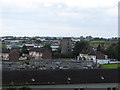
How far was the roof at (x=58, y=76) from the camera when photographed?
18.4 meters

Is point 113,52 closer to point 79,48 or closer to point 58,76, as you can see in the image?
point 79,48

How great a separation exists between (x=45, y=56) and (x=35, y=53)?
405 inches

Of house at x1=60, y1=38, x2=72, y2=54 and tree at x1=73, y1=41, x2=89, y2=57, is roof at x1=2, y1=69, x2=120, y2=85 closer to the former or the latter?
tree at x1=73, y1=41, x2=89, y2=57

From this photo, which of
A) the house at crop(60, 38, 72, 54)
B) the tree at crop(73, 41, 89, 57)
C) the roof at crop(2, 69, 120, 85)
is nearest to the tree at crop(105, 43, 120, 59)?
the tree at crop(73, 41, 89, 57)

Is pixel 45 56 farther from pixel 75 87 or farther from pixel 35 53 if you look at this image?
pixel 75 87

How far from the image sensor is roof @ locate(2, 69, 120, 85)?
60.4ft

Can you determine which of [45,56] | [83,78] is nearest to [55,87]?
[83,78]

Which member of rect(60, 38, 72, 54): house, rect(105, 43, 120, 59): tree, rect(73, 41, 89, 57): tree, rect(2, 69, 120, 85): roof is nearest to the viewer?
rect(2, 69, 120, 85): roof

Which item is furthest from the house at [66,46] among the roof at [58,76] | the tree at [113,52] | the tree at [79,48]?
the roof at [58,76]

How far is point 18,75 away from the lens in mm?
18906

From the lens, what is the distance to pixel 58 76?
63.3ft

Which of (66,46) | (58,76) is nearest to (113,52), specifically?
(66,46)

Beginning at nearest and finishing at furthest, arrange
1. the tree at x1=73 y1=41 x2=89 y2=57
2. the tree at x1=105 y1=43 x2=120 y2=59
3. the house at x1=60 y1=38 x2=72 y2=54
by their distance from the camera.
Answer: the tree at x1=105 y1=43 x2=120 y2=59 < the tree at x1=73 y1=41 x2=89 y2=57 < the house at x1=60 y1=38 x2=72 y2=54

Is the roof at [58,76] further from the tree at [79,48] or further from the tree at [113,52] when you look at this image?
the tree at [79,48]
